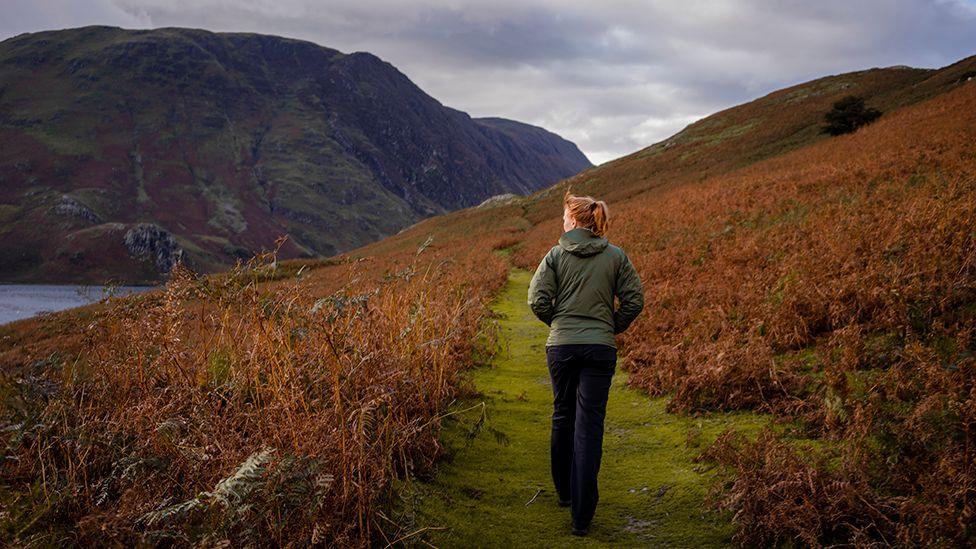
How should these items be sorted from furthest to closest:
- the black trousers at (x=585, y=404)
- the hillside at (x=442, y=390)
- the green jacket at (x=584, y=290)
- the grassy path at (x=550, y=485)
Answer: the green jacket at (x=584, y=290), the black trousers at (x=585, y=404), the grassy path at (x=550, y=485), the hillside at (x=442, y=390)

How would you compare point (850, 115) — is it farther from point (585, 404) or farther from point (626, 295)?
point (585, 404)

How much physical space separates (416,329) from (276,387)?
2833mm

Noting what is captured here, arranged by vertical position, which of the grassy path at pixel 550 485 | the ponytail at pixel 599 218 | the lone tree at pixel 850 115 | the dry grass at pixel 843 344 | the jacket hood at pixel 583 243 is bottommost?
the grassy path at pixel 550 485

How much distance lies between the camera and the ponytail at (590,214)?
Result: 5320 millimetres

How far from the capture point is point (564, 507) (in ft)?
18.4

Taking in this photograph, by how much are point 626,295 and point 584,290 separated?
1.54ft

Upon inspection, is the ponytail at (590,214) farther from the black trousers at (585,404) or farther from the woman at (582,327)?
the black trousers at (585,404)

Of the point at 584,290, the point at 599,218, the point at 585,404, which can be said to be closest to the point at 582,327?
the point at 584,290

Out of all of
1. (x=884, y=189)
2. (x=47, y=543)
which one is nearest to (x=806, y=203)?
(x=884, y=189)

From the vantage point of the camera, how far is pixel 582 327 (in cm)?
512

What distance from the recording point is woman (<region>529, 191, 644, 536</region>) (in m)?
5.08

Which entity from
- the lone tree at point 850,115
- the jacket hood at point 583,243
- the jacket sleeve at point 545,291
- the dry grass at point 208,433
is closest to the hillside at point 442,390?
the dry grass at point 208,433

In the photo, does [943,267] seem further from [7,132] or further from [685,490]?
[7,132]

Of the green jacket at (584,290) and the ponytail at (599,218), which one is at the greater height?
the ponytail at (599,218)
